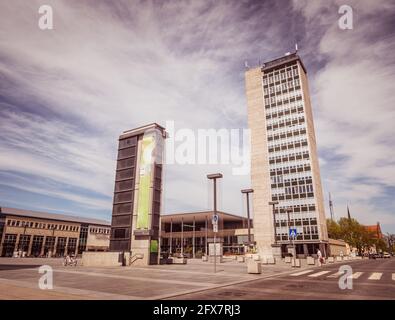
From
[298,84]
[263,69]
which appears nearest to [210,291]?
[298,84]

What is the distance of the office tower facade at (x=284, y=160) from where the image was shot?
2719 inches

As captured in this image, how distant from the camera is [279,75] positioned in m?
82.5

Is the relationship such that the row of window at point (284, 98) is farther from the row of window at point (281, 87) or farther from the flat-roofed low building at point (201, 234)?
the flat-roofed low building at point (201, 234)

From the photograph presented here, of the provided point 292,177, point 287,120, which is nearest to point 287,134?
point 287,120

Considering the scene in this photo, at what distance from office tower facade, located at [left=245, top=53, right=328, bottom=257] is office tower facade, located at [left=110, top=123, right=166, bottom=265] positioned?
144 ft

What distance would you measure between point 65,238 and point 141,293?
7906cm

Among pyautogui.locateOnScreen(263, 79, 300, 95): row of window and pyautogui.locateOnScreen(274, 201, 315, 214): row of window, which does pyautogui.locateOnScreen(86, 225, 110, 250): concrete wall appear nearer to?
pyautogui.locateOnScreen(274, 201, 315, 214): row of window

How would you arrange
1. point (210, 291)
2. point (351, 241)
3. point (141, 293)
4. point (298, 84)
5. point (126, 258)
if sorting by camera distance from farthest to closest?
point (351, 241), point (298, 84), point (126, 258), point (210, 291), point (141, 293)

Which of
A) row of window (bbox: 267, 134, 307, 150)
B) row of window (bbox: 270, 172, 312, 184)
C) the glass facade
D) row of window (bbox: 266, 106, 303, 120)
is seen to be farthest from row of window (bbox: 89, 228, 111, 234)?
row of window (bbox: 266, 106, 303, 120)

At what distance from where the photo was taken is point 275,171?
76.0m

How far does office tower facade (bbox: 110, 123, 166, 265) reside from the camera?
31844mm

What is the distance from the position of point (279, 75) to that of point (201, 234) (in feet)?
179

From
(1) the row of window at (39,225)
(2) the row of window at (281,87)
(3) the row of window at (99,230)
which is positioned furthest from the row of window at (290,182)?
(1) the row of window at (39,225)
